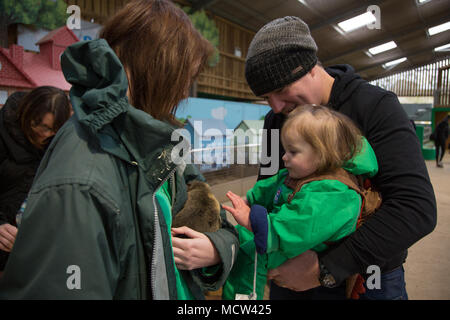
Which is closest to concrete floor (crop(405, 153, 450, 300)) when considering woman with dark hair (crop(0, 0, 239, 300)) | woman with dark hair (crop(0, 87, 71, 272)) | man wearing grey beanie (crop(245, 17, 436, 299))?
man wearing grey beanie (crop(245, 17, 436, 299))

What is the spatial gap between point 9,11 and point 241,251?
5685 mm

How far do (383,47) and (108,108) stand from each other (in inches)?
Result: 674

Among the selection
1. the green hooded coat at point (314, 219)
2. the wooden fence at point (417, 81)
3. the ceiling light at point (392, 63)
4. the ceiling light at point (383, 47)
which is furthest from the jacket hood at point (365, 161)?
the ceiling light at point (392, 63)

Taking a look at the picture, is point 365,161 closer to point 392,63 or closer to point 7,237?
point 7,237

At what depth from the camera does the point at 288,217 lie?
0.96 metres

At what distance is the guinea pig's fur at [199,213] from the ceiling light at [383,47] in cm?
1585

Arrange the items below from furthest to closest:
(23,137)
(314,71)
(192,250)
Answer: (23,137)
(314,71)
(192,250)

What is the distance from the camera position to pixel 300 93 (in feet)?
3.85

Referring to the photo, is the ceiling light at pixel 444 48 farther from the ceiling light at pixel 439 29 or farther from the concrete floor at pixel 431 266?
the concrete floor at pixel 431 266

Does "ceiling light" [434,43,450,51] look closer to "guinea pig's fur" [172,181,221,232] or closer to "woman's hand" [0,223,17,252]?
"guinea pig's fur" [172,181,221,232]

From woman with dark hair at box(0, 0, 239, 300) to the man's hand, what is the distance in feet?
0.76

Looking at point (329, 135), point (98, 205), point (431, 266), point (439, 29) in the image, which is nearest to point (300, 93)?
point (329, 135)

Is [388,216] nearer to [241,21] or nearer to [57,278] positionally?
[57,278]

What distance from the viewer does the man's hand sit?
981 mm
